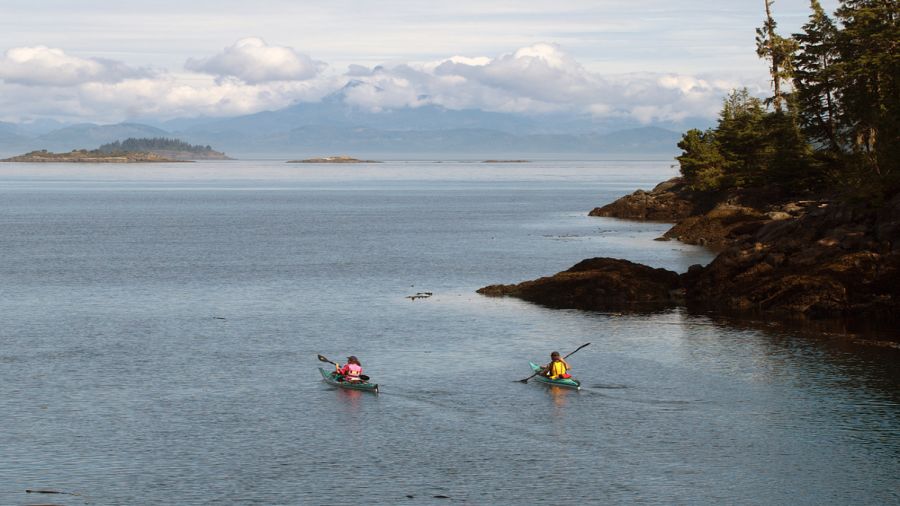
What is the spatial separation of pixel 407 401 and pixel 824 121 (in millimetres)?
79767

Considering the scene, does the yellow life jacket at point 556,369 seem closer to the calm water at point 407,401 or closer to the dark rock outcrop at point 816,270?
the calm water at point 407,401

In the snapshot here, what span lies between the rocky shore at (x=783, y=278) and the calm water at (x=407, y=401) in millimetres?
4198

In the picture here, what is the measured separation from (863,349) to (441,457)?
90.3 ft

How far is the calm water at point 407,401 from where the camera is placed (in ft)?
113

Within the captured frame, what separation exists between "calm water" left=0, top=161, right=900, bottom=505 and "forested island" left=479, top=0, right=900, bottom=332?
5.33 m

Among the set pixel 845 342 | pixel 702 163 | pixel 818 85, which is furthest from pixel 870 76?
pixel 845 342

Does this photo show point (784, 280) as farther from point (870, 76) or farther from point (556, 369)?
point (870, 76)

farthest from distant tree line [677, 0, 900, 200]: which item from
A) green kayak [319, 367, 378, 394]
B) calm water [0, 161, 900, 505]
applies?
green kayak [319, 367, 378, 394]

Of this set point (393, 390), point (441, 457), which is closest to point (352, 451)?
point (441, 457)

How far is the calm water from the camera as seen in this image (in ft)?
113

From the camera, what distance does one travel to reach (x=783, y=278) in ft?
219

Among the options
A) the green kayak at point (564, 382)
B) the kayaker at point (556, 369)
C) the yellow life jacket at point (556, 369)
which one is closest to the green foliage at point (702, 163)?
the kayaker at point (556, 369)

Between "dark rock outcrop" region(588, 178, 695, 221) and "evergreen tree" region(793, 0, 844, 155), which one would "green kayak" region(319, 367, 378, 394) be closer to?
"evergreen tree" region(793, 0, 844, 155)

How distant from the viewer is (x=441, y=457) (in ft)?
122
